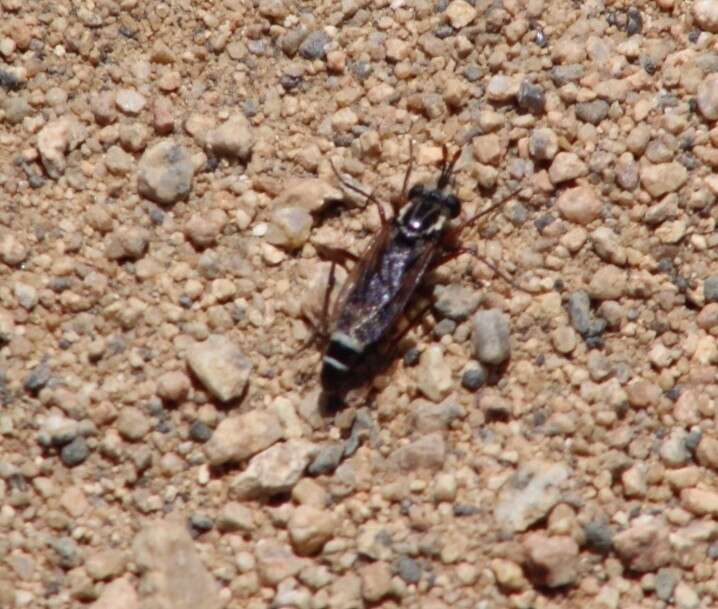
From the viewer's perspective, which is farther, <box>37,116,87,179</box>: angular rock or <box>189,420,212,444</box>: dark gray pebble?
<box>37,116,87,179</box>: angular rock

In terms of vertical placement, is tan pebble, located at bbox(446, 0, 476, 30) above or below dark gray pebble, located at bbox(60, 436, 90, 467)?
above

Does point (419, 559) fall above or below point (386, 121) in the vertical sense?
below

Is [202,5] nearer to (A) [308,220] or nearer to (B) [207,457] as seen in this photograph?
(A) [308,220]

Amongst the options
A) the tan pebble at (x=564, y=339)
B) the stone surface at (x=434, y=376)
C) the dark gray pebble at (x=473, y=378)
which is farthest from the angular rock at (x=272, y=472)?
the tan pebble at (x=564, y=339)

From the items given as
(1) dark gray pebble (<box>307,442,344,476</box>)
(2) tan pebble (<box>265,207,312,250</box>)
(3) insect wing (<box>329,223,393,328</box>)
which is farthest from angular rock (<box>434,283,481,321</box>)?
(1) dark gray pebble (<box>307,442,344,476</box>)

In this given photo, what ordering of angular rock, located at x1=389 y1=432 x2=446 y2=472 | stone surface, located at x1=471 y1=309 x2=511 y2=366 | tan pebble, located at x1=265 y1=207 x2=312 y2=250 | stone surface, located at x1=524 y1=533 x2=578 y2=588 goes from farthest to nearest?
tan pebble, located at x1=265 y1=207 x2=312 y2=250 < stone surface, located at x1=471 y1=309 x2=511 y2=366 < angular rock, located at x1=389 y1=432 x2=446 y2=472 < stone surface, located at x1=524 y1=533 x2=578 y2=588

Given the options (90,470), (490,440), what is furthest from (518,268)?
(90,470)

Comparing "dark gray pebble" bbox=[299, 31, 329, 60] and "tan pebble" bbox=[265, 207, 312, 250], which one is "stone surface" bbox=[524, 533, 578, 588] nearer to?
"tan pebble" bbox=[265, 207, 312, 250]
